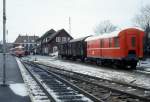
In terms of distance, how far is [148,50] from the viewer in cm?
5356

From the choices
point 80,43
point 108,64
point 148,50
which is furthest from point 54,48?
point 108,64

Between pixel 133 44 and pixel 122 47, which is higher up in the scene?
pixel 133 44

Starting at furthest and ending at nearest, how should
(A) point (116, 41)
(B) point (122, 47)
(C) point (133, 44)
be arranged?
(A) point (116, 41) → (C) point (133, 44) → (B) point (122, 47)

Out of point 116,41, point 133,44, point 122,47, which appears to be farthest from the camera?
point 116,41

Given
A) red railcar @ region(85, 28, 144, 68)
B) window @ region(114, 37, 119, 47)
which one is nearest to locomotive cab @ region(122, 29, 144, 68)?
red railcar @ region(85, 28, 144, 68)

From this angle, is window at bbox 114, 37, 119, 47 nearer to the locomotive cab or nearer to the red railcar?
the red railcar

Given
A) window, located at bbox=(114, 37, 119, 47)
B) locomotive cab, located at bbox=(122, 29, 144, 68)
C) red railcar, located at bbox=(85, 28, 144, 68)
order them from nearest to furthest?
red railcar, located at bbox=(85, 28, 144, 68), locomotive cab, located at bbox=(122, 29, 144, 68), window, located at bbox=(114, 37, 119, 47)

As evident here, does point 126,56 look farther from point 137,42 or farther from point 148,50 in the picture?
point 148,50

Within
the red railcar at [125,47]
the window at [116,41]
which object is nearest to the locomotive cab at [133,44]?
the red railcar at [125,47]

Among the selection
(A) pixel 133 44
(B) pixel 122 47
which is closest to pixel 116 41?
(B) pixel 122 47

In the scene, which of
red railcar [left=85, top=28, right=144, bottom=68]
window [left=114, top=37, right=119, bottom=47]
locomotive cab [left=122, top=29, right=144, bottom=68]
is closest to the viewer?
red railcar [left=85, top=28, right=144, bottom=68]

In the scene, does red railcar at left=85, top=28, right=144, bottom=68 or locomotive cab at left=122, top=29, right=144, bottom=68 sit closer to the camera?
red railcar at left=85, top=28, right=144, bottom=68

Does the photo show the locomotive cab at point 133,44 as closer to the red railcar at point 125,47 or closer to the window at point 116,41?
the red railcar at point 125,47

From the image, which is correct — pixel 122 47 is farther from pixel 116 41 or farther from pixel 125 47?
pixel 116 41
